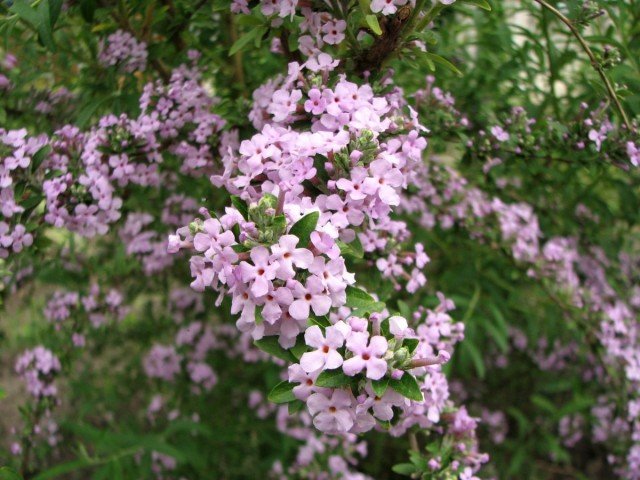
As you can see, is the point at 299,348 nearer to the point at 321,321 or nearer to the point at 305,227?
the point at 321,321

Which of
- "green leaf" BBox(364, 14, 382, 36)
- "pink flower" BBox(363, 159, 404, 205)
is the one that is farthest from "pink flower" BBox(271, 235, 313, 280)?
"green leaf" BBox(364, 14, 382, 36)

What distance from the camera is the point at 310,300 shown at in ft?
3.99

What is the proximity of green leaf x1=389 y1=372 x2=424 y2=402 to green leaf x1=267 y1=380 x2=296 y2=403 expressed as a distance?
23 cm

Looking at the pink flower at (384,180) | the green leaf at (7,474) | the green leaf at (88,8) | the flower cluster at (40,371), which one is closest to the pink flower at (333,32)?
the pink flower at (384,180)

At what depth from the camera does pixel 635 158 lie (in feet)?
5.71

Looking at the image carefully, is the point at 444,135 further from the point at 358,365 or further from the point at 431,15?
the point at 358,365

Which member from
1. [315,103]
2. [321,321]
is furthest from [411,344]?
[315,103]

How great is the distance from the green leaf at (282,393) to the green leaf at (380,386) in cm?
21

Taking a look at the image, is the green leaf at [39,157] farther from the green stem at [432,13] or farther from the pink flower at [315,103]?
the green stem at [432,13]

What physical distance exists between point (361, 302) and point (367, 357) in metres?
0.18

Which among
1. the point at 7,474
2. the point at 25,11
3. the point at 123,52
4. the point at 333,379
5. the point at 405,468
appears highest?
the point at 25,11

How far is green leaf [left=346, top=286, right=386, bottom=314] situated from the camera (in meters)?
1.33

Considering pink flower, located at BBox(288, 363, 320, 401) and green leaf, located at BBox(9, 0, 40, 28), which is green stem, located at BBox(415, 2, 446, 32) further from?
green leaf, located at BBox(9, 0, 40, 28)

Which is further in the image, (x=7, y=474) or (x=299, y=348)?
(x=7, y=474)
